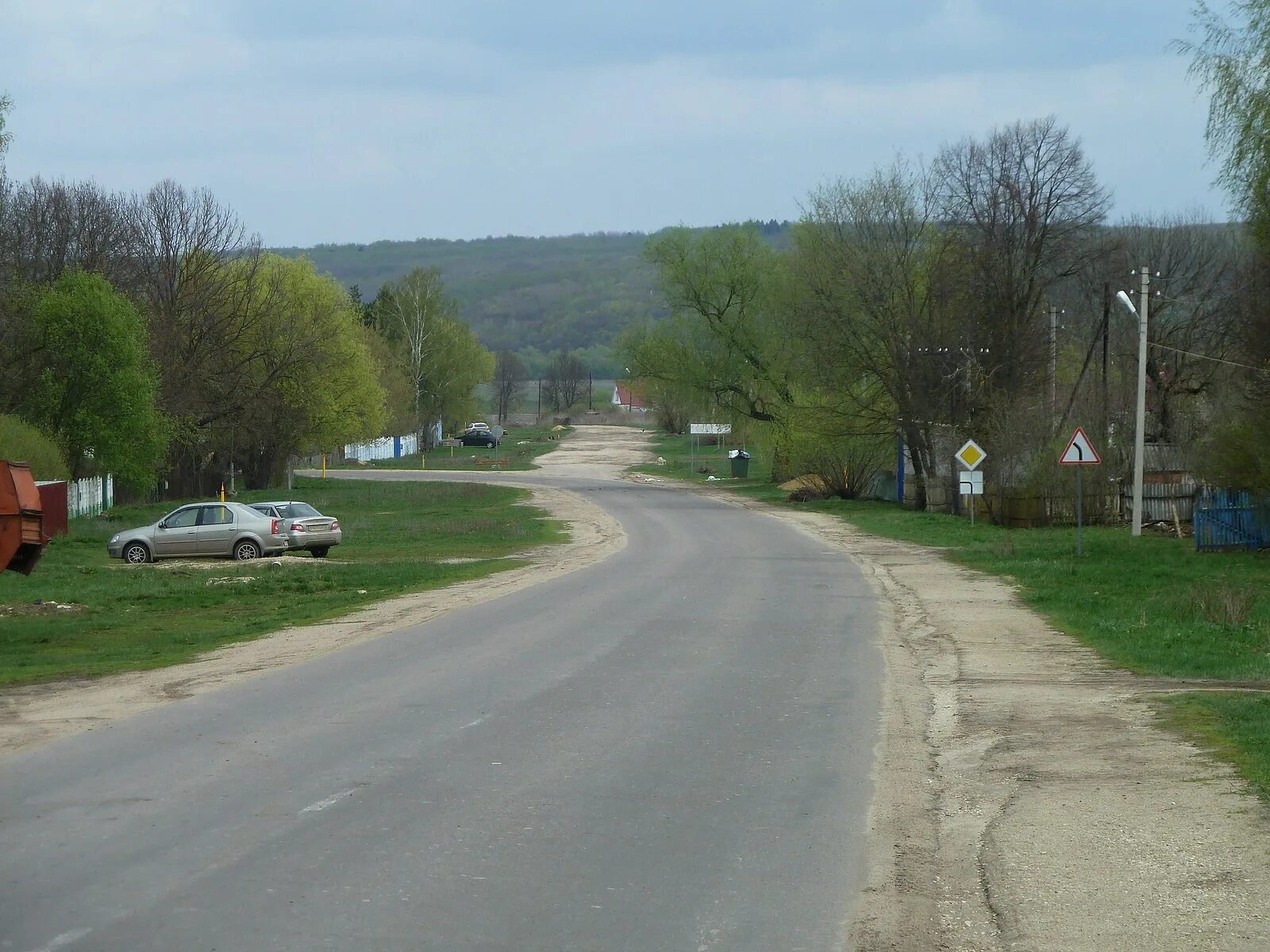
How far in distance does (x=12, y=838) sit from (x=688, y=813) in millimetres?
3795

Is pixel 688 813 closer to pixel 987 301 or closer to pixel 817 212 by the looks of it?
pixel 987 301

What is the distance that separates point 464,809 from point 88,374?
39.9 m

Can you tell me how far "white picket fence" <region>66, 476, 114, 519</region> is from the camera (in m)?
43.3

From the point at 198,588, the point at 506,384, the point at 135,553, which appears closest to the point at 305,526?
the point at 135,553

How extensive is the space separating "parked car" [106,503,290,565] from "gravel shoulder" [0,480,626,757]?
713 centimetres

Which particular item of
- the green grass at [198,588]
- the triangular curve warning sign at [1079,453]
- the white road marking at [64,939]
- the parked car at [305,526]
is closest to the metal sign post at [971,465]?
the triangular curve warning sign at [1079,453]

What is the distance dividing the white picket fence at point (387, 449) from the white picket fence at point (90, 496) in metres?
47.9

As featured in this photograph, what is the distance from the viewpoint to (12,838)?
7.12 m

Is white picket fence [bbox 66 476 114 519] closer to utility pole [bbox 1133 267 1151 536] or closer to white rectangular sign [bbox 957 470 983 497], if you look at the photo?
white rectangular sign [bbox 957 470 983 497]

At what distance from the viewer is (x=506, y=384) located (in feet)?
559

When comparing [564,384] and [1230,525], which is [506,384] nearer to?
[564,384]

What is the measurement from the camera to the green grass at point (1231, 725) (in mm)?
9055

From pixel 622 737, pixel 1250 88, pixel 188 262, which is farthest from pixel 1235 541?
pixel 188 262

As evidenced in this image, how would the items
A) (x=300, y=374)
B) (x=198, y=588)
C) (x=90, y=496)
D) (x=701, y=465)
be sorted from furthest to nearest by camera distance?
(x=701, y=465) < (x=300, y=374) < (x=90, y=496) < (x=198, y=588)
